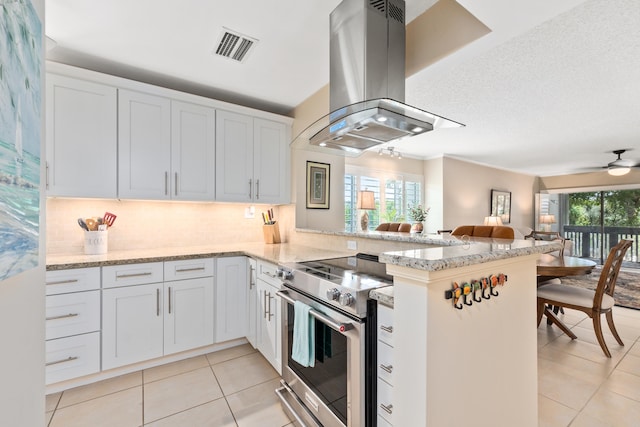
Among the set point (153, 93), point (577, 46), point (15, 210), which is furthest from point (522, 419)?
point (153, 93)

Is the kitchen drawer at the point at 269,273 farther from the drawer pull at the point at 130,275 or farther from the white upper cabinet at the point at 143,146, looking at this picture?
the white upper cabinet at the point at 143,146

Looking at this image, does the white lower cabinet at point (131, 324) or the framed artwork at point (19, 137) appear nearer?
the framed artwork at point (19, 137)

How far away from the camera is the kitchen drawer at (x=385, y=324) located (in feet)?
3.72

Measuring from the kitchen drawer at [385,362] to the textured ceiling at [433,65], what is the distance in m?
1.71

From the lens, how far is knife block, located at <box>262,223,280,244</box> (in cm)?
314

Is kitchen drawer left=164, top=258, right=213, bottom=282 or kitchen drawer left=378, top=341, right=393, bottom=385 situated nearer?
kitchen drawer left=378, top=341, right=393, bottom=385

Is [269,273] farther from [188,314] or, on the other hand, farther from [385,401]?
[385,401]

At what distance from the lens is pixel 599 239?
22.7ft

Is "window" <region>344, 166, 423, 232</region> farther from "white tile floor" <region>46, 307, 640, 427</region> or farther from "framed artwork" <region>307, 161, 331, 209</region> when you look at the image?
"white tile floor" <region>46, 307, 640, 427</region>

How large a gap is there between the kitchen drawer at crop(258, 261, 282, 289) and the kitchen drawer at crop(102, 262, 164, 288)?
81 centimetres

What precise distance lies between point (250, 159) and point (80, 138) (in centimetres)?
A: 140

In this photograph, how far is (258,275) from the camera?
2404mm

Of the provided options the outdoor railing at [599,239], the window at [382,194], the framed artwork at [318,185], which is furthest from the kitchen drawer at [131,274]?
the outdoor railing at [599,239]

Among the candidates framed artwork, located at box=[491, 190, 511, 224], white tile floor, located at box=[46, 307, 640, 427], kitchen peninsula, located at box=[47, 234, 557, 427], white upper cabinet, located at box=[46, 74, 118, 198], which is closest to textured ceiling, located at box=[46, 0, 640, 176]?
white upper cabinet, located at box=[46, 74, 118, 198]
